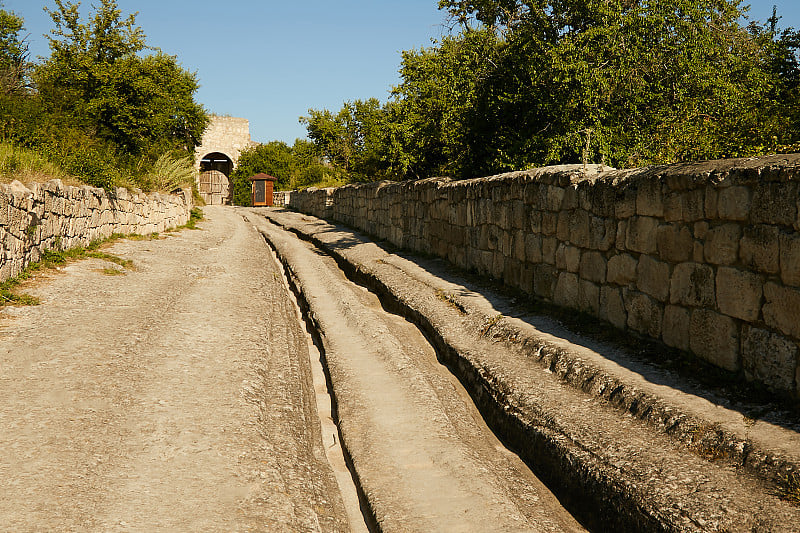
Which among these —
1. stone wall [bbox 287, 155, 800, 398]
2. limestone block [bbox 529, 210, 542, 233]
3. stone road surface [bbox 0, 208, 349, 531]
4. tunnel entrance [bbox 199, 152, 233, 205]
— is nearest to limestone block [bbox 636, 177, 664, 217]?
stone wall [bbox 287, 155, 800, 398]

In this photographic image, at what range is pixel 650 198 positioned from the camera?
16.9 feet

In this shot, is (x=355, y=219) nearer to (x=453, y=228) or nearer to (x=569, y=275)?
(x=453, y=228)

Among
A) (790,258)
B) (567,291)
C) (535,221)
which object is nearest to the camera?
(790,258)

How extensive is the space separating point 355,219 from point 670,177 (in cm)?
1539

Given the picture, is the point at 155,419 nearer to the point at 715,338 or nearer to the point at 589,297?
the point at 715,338

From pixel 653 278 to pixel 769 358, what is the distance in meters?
1.37

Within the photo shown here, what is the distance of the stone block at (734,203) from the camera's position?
4.08m

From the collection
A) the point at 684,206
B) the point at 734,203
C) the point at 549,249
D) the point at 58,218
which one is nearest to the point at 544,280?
the point at 549,249

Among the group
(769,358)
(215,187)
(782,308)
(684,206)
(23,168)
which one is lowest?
(769,358)

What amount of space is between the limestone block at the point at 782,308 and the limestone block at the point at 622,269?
156cm

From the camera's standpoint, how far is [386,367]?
595 cm

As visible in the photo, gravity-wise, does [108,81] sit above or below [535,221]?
above

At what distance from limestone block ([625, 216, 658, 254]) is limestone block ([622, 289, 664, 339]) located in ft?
1.29

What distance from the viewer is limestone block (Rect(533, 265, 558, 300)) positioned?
23.0 ft
